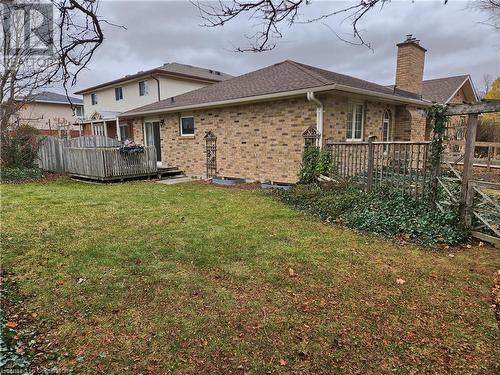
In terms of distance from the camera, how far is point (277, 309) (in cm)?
314

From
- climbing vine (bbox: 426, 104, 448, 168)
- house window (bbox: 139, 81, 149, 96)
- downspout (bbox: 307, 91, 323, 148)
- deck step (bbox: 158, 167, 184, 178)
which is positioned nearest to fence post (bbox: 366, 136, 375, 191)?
climbing vine (bbox: 426, 104, 448, 168)

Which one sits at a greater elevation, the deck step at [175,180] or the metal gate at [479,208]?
the metal gate at [479,208]

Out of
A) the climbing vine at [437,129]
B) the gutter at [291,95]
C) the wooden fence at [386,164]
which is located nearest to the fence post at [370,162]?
the wooden fence at [386,164]

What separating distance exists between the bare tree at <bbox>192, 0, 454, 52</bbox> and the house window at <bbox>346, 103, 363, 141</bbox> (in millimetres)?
7209

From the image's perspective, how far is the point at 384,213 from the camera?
20.4 feet

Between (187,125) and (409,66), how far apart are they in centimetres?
1079

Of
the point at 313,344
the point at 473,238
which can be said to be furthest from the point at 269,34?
the point at 473,238

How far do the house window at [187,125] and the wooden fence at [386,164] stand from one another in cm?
683

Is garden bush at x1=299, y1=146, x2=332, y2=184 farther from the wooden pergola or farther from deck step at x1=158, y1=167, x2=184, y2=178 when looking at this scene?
deck step at x1=158, y1=167, x2=184, y2=178

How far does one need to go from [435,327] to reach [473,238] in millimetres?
3164

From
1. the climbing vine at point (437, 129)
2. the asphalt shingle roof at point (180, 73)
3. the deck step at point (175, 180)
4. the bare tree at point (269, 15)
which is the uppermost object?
the asphalt shingle roof at point (180, 73)

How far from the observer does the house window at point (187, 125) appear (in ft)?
44.9

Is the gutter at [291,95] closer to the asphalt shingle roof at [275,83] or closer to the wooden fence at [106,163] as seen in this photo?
the asphalt shingle roof at [275,83]

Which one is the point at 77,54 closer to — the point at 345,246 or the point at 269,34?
the point at 269,34
